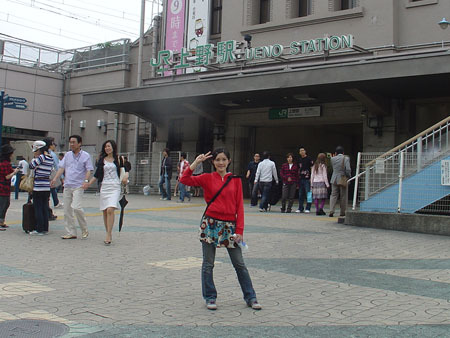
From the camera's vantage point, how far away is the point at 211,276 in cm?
485

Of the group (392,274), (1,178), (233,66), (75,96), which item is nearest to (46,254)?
(1,178)

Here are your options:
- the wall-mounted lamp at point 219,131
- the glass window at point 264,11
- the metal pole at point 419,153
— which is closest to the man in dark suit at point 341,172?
the metal pole at point 419,153

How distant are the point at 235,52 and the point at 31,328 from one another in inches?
618

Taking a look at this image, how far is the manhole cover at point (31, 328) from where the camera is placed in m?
3.90

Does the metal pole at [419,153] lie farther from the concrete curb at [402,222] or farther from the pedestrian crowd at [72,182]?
the pedestrian crowd at [72,182]

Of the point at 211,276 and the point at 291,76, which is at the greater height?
the point at 291,76

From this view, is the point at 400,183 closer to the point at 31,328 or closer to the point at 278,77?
the point at 278,77

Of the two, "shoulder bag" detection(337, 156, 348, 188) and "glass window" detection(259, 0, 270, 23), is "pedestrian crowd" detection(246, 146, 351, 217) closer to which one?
"shoulder bag" detection(337, 156, 348, 188)

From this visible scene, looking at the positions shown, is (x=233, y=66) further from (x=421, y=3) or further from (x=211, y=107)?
(x=421, y=3)

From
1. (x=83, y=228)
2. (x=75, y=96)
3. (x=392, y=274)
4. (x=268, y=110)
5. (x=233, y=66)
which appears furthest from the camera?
(x=75, y=96)

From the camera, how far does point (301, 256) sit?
761 centimetres

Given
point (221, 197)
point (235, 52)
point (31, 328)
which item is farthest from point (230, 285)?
point (235, 52)

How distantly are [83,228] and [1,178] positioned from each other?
2.13m

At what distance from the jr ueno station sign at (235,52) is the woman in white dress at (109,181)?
10.2m
